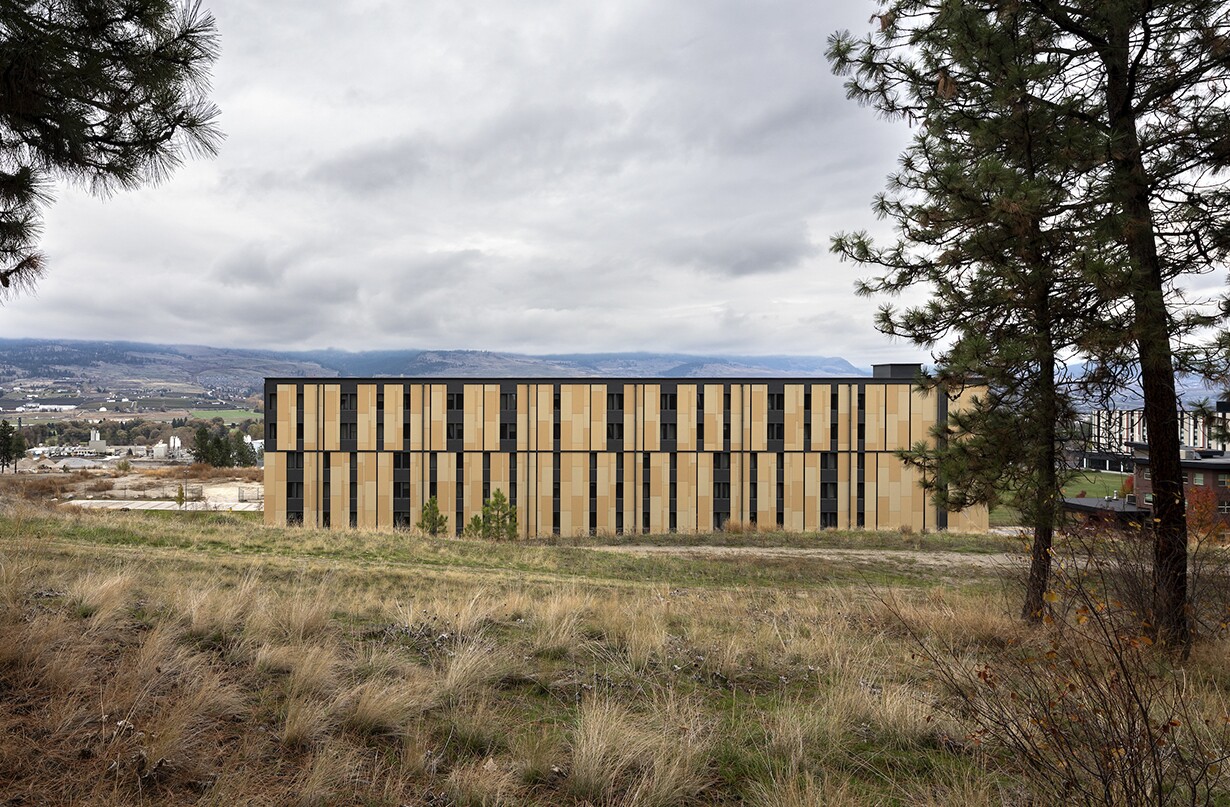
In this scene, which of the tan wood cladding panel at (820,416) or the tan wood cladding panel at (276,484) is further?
the tan wood cladding panel at (820,416)

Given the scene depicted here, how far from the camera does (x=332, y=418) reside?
4112 cm

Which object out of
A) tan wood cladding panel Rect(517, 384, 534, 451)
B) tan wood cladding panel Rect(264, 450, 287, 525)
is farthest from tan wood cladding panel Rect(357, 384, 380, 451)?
tan wood cladding panel Rect(517, 384, 534, 451)

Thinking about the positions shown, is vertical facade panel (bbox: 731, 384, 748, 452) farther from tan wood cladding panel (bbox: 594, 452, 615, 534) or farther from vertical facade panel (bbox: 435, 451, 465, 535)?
vertical facade panel (bbox: 435, 451, 465, 535)

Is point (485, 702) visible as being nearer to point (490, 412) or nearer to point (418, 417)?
point (490, 412)

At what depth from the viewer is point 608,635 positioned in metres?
6.65

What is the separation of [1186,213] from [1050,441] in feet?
11.4

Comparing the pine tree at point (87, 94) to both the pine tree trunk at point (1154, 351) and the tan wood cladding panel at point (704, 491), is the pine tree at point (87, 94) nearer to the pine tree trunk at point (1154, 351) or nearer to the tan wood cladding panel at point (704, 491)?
the pine tree trunk at point (1154, 351)

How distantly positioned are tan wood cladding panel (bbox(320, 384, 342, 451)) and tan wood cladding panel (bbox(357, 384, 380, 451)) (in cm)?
136

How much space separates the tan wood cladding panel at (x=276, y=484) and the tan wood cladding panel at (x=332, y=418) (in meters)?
2.80

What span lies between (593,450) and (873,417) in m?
18.6

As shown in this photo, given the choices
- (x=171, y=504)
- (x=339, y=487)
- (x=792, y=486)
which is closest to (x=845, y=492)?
(x=792, y=486)

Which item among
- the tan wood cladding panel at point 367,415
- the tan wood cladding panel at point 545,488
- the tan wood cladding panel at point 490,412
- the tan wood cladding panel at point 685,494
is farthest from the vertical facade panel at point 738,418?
the tan wood cladding panel at point 367,415

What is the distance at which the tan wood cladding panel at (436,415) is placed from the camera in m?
41.1

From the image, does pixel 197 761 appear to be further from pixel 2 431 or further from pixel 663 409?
pixel 2 431
